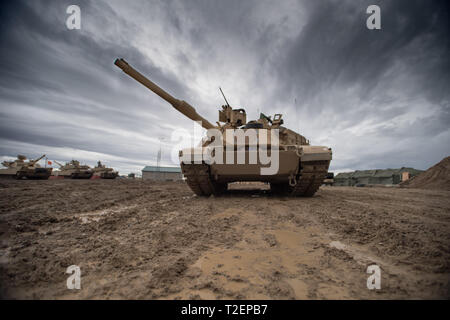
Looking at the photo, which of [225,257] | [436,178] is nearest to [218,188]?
[225,257]

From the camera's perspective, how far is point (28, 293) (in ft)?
3.89

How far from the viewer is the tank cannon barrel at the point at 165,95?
4938 millimetres

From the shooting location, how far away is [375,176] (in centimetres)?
2623

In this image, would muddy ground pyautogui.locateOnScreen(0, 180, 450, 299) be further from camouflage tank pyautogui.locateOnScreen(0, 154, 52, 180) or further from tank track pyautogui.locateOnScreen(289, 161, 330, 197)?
camouflage tank pyautogui.locateOnScreen(0, 154, 52, 180)

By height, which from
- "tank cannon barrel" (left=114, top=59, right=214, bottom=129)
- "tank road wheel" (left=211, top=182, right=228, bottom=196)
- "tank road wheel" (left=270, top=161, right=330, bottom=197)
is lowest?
"tank road wheel" (left=211, top=182, right=228, bottom=196)

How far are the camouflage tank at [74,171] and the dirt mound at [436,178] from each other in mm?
27290

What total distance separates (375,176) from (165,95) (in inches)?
1181

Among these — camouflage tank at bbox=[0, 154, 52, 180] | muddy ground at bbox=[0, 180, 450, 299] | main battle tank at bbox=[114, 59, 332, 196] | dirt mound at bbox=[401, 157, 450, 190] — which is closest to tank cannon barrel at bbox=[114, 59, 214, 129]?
main battle tank at bbox=[114, 59, 332, 196]

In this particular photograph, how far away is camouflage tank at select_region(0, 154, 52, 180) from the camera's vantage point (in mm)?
15405

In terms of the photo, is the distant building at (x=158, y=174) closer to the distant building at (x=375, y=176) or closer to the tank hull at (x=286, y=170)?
the distant building at (x=375, y=176)

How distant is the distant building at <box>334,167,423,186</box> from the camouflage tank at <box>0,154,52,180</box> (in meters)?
33.7
